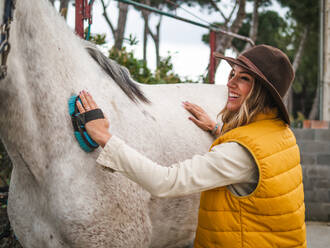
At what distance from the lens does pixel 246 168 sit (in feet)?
5.14

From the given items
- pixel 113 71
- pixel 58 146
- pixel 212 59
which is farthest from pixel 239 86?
pixel 212 59

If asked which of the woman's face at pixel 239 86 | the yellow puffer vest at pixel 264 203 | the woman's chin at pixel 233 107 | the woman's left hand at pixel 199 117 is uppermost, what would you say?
the woman's face at pixel 239 86

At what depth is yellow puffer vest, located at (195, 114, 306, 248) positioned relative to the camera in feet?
5.15

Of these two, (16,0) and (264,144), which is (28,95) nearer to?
(16,0)

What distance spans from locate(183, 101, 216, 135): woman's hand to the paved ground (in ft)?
7.17

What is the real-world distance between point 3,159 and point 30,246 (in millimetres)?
1986

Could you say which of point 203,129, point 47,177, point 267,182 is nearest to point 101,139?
point 47,177

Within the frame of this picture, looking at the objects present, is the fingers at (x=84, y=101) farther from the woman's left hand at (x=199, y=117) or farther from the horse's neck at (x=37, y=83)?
the woman's left hand at (x=199, y=117)

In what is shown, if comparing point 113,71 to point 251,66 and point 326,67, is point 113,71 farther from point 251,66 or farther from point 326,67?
point 326,67

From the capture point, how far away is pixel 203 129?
2449 millimetres

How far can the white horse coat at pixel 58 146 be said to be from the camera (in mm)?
1475

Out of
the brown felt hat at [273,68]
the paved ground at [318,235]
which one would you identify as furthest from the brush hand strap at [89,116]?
the paved ground at [318,235]

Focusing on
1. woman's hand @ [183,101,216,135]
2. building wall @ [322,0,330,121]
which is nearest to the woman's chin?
woman's hand @ [183,101,216,135]

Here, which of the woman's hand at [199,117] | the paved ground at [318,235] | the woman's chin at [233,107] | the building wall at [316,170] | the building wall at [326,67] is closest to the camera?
the woman's chin at [233,107]
